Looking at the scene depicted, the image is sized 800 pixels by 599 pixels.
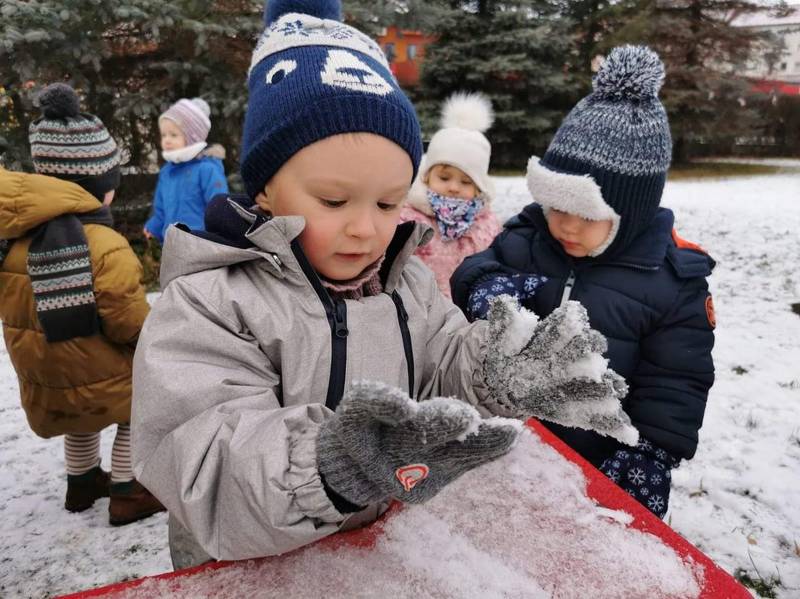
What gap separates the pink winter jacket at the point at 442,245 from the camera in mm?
3270

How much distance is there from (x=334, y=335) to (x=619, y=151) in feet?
3.70

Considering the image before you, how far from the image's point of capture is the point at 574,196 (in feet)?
5.84

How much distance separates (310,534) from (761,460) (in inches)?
129

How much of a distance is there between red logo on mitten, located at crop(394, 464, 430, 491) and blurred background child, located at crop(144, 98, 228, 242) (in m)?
3.96

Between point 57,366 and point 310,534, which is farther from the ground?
point 310,534

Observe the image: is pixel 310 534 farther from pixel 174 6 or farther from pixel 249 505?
pixel 174 6

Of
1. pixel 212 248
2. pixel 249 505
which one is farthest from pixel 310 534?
pixel 212 248

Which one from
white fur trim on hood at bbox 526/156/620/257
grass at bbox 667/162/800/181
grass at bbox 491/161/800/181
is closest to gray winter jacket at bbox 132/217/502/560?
white fur trim on hood at bbox 526/156/620/257

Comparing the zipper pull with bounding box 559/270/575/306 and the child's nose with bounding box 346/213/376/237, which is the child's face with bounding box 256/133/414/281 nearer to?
the child's nose with bounding box 346/213/376/237

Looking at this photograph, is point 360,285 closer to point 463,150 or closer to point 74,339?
point 74,339

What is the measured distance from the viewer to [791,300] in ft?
19.1

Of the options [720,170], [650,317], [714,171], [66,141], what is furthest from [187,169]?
[720,170]

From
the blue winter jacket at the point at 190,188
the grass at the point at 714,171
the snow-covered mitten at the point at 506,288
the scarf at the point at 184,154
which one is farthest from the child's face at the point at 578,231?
the grass at the point at 714,171

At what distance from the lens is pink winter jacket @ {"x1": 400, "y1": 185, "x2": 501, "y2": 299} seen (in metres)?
3.27
